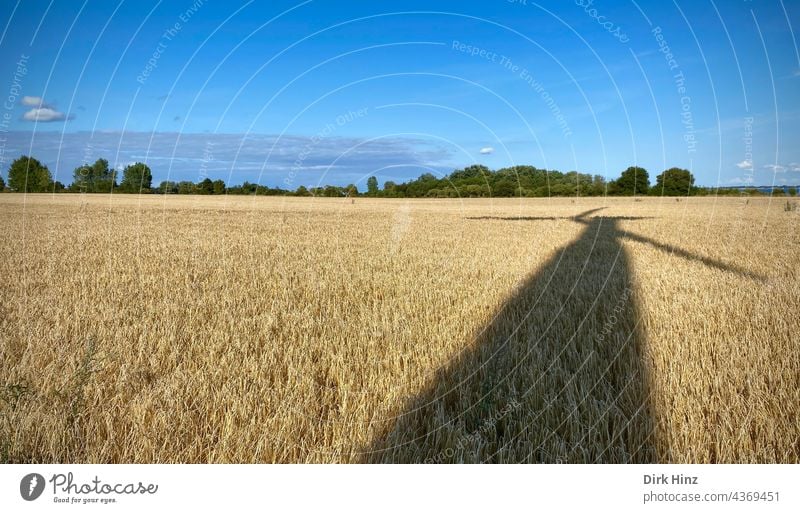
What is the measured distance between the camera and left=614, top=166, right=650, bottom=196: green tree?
56.9m

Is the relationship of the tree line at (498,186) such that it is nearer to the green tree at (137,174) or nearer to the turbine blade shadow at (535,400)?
the green tree at (137,174)

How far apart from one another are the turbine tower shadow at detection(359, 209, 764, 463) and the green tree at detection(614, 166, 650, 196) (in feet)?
182

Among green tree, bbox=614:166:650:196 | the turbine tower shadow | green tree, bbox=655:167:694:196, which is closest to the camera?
the turbine tower shadow

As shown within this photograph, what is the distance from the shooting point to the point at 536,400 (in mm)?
3729

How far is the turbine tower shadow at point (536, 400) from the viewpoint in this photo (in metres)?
3.11

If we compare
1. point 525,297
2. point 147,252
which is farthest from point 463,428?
point 147,252

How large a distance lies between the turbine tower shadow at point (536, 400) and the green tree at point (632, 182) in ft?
182

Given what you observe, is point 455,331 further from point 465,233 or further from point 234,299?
point 465,233

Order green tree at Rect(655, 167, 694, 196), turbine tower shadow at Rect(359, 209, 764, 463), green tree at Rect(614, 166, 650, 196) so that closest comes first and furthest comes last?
turbine tower shadow at Rect(359, 209, 764, 463)
green tree at Rect(655, 167, 694, 196)
green tree at Rect(614, 166, 650, 196)

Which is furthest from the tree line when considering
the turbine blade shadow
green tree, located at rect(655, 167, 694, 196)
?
the turbine blade shadow

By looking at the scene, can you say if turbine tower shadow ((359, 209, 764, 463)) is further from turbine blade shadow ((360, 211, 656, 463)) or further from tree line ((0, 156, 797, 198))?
tree line ((0, 156, 797, 198))

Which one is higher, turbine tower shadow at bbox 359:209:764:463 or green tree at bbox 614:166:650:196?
green tree at bbox 614:166:650:196

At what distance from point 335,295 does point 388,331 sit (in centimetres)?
222
